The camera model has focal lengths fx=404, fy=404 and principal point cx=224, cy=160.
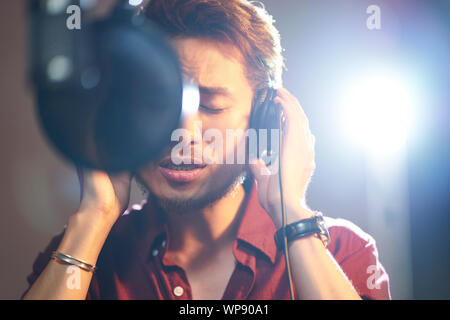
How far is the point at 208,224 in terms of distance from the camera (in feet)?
4.10

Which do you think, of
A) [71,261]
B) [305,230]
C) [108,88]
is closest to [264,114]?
[305,230]

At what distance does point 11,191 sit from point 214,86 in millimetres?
709

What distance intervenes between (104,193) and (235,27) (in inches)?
24.8

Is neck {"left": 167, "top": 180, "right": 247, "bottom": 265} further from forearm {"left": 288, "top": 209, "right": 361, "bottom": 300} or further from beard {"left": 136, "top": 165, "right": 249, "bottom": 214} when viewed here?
forearm {"left": 288, "top": 209, "right": 361, "bottom": 300}

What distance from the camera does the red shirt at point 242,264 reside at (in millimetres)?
1191

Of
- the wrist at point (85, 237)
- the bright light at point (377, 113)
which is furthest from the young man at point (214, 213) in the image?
the bright light at point (377, 113)

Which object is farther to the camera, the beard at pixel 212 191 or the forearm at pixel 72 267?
the beard at pixel 212 191

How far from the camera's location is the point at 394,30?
1.29 meters

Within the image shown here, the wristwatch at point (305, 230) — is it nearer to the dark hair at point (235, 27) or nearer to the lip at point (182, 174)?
the lip at point (182, 174)

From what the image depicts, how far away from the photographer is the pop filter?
47.8 inches

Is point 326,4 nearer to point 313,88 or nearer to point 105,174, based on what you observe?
point 313,88

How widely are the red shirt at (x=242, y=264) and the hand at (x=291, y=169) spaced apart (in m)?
0.05
